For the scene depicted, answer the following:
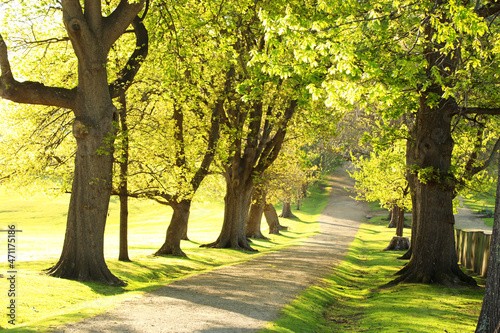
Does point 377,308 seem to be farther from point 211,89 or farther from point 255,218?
point 255,218

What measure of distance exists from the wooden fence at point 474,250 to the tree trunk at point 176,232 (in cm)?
1371

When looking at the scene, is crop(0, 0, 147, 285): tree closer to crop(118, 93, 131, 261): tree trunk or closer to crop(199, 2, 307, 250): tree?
crop(118, 93, 131, 261): tree trunk

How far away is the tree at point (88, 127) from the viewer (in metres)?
13.4

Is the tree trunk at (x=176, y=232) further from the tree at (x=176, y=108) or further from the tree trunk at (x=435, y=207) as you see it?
the tree trunk at (x=435, y=207)

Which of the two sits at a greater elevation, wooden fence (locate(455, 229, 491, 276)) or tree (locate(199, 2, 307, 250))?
tree (locate(199, 2, 307, 250))

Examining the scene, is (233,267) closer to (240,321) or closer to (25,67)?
(240,321)

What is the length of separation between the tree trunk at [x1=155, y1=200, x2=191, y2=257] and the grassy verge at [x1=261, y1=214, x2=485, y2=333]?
8497 mm

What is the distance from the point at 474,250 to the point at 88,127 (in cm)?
1737

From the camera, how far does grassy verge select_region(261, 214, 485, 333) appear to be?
398 inches

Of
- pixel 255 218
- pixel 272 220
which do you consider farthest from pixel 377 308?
pixel 272 220

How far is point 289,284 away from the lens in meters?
14.8

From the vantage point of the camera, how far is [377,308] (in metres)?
12.6

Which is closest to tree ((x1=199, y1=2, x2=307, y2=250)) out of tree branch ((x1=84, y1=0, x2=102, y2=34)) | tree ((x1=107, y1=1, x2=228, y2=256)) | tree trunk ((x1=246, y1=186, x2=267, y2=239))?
tree ((x1=107, y1=1, x2=228, y2=256))

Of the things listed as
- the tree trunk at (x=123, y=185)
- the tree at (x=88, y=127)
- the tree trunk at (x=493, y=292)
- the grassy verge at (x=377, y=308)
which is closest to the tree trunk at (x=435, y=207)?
the grassy verge at (x=377, y=308)
